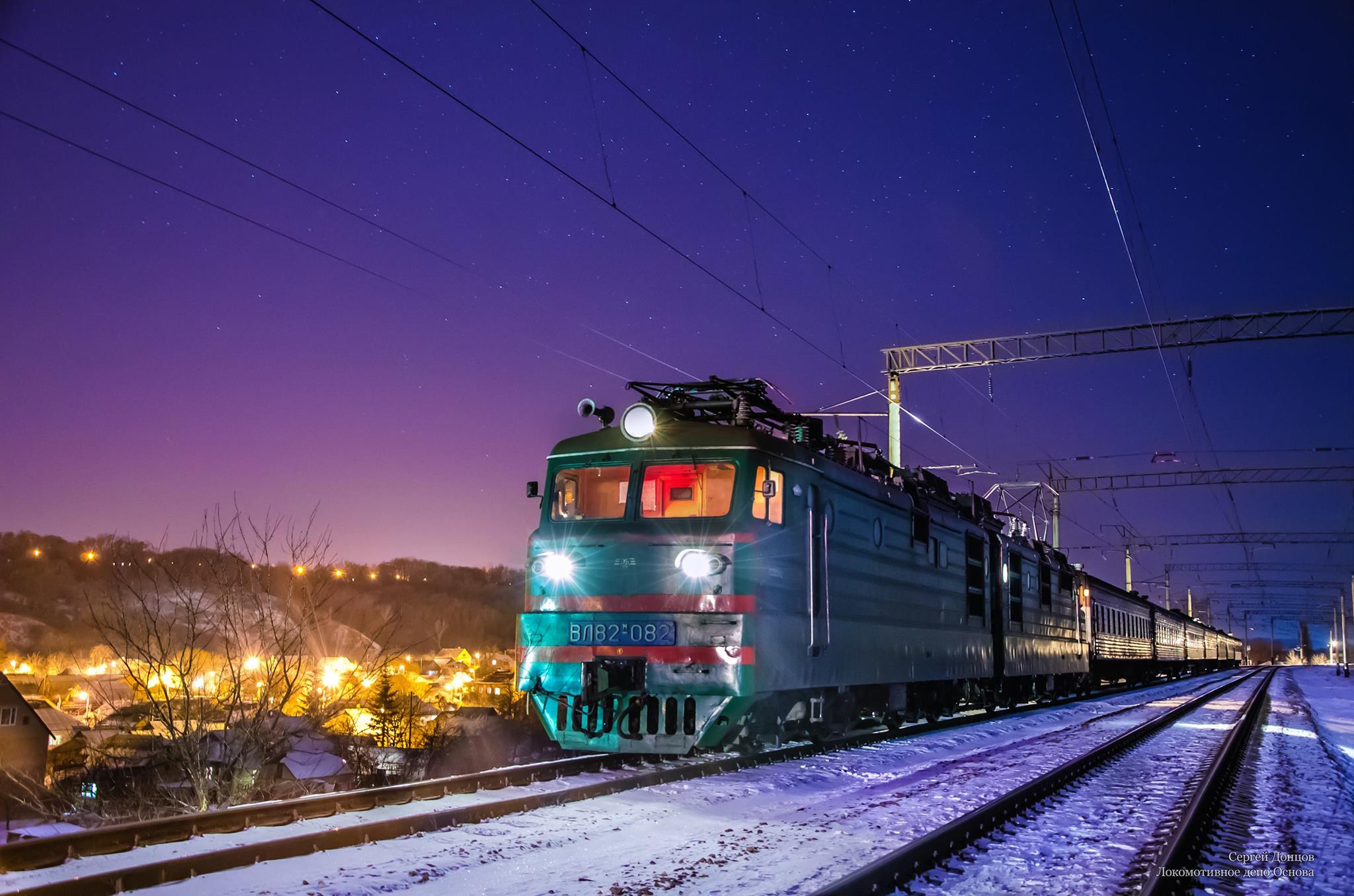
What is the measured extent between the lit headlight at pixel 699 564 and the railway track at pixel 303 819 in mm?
1879

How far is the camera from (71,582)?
131 m

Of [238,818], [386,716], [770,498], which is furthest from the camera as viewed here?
[386,716]

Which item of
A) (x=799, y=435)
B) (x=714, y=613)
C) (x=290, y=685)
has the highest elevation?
(x=799, y=435)

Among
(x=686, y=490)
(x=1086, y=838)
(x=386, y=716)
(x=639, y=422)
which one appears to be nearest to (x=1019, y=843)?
(x=1086, y=838)

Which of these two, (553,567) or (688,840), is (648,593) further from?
(688,840)

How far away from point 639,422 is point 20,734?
48744 millimetres

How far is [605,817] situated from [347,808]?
6.27ft

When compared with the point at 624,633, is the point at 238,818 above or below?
below

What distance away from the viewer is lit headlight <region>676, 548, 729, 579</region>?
9.95 metres

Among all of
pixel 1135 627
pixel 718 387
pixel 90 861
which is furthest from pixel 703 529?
pixel 1135 627

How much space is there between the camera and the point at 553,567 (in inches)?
434

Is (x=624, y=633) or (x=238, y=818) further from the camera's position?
(x=624, y=633)

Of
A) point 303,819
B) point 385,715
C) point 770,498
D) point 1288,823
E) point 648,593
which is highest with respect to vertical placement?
point 770,498

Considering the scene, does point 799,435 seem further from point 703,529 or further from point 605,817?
point 605,817
